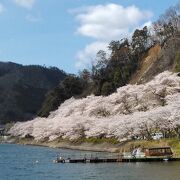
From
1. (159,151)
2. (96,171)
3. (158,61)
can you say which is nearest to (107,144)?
(159,151)

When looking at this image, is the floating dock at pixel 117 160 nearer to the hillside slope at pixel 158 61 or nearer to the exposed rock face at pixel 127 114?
the exposed rock face at pixel 127 114

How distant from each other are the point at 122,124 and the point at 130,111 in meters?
9.53

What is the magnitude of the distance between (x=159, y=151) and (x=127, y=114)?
2008 centimetres

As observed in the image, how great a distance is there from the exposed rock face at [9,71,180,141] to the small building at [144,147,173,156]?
5.14m

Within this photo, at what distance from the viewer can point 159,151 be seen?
50.8 metres

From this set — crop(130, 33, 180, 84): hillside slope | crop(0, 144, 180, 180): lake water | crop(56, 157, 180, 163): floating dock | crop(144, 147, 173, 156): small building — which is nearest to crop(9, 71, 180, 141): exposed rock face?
crop(144, 147, 173, 156): small building

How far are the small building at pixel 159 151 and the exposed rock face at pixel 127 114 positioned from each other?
16.9ft

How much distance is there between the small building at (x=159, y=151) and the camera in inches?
1980

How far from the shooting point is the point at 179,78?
71000 millimetres

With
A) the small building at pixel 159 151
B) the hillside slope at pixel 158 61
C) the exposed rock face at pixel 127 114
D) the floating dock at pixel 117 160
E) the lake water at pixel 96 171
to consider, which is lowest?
the lake water at pixel 96 171

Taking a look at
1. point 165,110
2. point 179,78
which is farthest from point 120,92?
point 165,110

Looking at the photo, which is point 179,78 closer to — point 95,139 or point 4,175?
point 95,139

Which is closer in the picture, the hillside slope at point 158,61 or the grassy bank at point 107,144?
the grassy bank at point 107,144

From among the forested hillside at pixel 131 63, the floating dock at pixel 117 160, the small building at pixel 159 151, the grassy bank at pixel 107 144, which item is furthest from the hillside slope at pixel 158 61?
the floating dock at pixel 117 160
